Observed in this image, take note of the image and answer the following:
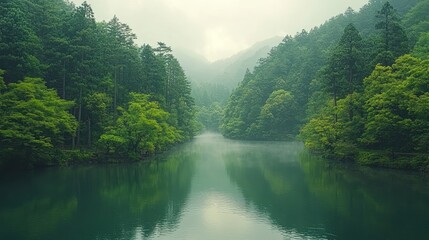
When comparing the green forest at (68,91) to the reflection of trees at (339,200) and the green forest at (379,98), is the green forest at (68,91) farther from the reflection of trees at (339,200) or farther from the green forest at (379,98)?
the green forest at (379,98)

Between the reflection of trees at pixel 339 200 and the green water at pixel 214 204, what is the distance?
0.18ft

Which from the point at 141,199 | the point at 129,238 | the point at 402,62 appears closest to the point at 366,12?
the point at 402,62

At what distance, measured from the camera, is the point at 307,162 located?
4453 cm

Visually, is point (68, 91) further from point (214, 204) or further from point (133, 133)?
point (214, 204)

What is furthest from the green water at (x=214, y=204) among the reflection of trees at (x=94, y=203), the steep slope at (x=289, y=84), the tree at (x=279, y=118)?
the tree at (x=279, y=118)

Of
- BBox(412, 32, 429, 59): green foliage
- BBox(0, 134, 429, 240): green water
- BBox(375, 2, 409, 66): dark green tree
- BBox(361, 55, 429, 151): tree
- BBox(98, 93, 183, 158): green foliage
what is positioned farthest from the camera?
BBox(375, 2, 409, 66): dark green tree

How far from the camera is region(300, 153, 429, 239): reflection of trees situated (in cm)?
1807

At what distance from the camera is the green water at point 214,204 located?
1830cm

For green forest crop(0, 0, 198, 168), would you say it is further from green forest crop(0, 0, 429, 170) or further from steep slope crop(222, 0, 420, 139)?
steep slope crop(222, 0, 420, 139)

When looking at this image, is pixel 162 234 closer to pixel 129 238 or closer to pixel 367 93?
pixel 129 238

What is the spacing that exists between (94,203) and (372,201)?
707 inches

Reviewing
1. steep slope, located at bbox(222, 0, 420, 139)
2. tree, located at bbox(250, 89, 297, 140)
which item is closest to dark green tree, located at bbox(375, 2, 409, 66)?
steep slope, located at bbox(222, 0, 420, 139)

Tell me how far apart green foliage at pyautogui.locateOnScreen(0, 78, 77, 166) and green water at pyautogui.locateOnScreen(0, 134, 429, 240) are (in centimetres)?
218

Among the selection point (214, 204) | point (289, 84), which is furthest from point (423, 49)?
point (289, 84)
